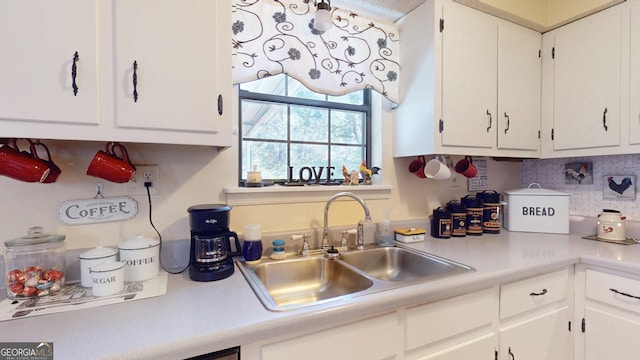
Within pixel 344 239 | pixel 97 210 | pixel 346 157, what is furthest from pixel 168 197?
pixel 346 157

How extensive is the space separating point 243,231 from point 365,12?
53.9 inches

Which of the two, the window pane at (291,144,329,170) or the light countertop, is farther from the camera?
the window pane at (291,144,329,170)

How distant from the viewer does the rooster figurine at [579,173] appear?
192 cm

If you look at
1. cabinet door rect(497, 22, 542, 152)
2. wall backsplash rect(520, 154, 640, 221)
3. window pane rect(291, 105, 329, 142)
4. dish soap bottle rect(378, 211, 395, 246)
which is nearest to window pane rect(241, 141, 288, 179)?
window pane rect(291, 105, 329, 142)

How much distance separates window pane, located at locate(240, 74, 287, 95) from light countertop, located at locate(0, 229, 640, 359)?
35.7 inches

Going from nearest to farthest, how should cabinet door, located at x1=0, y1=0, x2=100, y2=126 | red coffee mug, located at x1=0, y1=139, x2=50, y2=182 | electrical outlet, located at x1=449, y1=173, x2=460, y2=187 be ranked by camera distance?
cabinet door, located at x1=0, y1=0, x2=100, y2=126, red coffee mug, located at x1=0, y1=139, x2=50, y2=182, electrical outlet, located at x1=449, y1=173, x2=460, y2=187

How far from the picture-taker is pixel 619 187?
1771mm

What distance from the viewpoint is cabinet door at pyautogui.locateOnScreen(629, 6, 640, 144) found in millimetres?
1503

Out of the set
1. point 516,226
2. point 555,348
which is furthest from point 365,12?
point 555,348

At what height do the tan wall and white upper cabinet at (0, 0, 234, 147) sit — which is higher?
white upper cabinet at (0, 0, 234, 147)

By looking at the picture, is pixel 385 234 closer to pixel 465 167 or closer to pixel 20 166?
pixel 465 167

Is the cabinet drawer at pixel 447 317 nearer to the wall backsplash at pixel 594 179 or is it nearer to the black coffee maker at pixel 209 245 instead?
the black coffee maker at pixel 209 245

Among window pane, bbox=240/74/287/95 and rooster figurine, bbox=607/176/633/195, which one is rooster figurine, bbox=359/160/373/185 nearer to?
window pane, bbox=240/74/287/95

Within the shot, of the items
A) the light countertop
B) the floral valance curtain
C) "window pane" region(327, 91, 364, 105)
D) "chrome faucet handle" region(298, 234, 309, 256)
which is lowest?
the light countertop
